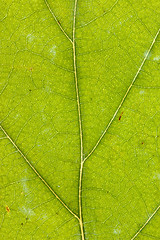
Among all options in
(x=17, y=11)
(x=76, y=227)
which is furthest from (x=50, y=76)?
(x=76, y=227)

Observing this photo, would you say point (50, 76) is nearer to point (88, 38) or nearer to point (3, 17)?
point (88, 38)

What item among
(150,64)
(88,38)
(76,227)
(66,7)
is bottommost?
(76,227)

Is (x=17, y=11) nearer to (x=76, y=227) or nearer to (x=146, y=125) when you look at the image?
(x=146, y=125)

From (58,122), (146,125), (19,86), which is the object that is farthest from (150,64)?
(19,86)

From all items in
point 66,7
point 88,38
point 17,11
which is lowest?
point 88,38

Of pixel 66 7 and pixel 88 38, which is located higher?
pixel 66 7

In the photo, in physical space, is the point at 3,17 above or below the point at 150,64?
above
